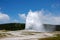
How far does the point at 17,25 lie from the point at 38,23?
622 centimetres

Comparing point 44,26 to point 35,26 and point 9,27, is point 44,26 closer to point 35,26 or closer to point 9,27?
point 35,26

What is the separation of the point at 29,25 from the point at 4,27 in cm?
692

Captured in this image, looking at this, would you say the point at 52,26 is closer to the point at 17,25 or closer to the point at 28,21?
the point at 28,21

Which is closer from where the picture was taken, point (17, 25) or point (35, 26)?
point (35, 26)

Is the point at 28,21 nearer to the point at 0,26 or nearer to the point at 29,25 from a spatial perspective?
the point at 29,25

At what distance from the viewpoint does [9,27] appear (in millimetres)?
47375

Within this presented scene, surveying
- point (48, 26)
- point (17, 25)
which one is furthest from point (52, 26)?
point (17, 25)

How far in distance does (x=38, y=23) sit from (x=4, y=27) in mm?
9478

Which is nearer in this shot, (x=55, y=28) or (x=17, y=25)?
(x=55, y=28)

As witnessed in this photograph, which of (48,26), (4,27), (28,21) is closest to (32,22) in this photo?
(28,21)

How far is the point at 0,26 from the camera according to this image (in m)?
47.6

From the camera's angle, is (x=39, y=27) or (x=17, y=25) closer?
(x=39, y=27)

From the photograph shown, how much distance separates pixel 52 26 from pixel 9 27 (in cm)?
1178

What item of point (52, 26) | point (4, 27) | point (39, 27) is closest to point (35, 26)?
point (39, 27)
